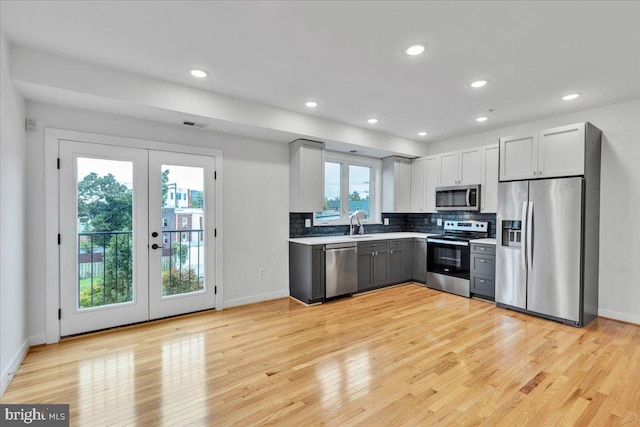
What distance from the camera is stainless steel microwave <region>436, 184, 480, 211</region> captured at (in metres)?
4.80

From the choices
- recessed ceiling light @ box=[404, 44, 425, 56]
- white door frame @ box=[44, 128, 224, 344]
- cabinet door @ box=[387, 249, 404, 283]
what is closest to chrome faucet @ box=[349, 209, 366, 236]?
cabinet door @ box=[387, 249, 404, 283]

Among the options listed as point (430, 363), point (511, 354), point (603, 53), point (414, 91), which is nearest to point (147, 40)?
point (414, 91)

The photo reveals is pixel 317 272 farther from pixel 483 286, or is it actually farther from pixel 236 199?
pixel 483 286

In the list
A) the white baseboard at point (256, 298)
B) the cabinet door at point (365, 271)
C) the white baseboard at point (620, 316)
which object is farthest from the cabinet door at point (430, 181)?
the white baseboard at point (256, 298)

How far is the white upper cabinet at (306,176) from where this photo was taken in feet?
14.6

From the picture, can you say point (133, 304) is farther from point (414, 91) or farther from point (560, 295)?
point (560, 295)

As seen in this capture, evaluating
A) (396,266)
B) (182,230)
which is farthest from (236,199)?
(396,266)

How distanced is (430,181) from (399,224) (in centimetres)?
117

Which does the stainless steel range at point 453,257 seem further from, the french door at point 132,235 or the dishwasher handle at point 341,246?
the french door at point 132,235

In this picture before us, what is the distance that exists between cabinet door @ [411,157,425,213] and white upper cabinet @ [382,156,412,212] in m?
0.08

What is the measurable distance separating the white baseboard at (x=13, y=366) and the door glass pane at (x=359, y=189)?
448 cm

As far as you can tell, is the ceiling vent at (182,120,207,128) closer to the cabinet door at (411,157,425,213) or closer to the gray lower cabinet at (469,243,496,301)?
the cabinet door at (411,157,425,213)

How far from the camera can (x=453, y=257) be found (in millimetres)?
4828

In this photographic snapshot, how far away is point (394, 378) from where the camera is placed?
2.37 m
